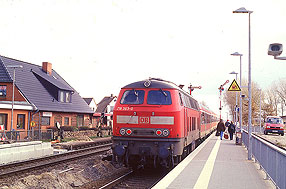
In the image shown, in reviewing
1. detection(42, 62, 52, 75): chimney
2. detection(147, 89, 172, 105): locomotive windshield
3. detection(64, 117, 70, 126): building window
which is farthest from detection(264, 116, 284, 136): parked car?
detection(147, 89, 172, 105): locomotive windshield

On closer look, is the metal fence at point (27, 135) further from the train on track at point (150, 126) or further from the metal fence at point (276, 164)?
the metal fence at point (276, 164)

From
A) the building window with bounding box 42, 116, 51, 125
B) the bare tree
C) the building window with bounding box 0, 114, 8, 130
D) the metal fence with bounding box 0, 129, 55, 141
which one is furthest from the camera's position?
the bare tree

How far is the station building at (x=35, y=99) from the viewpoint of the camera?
30.7m

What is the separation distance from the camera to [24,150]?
53.5ft

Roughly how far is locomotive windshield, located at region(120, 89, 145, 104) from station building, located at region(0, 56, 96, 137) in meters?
18.7

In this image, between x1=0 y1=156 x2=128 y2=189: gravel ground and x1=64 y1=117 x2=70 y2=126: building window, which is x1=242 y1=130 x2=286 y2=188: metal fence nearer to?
x1=0 y1=156 x2=128 y2=189: gravel ground

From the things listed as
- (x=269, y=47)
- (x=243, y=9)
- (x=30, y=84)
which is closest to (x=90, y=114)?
(x=30, y=84)

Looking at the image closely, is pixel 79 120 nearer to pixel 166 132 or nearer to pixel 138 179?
pixel 138 179

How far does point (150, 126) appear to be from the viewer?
10914 mm

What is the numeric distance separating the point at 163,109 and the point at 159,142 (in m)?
1.11

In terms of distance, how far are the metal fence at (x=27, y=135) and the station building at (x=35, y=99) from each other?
2.08m

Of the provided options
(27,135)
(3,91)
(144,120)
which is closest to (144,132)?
(144,120)

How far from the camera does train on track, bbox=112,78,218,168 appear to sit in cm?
1077

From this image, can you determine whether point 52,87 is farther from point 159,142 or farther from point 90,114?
point 159,142
